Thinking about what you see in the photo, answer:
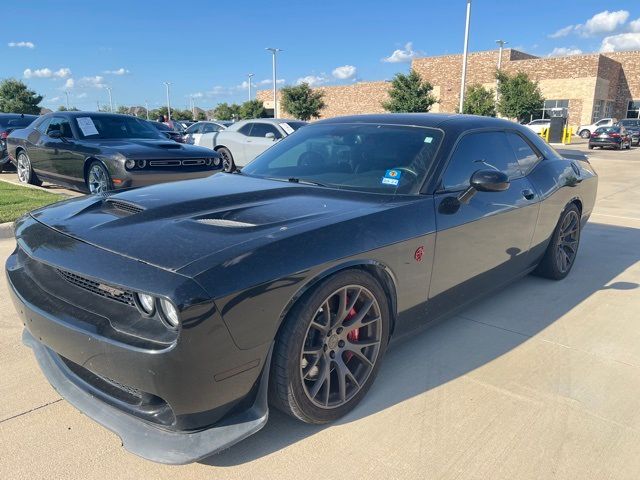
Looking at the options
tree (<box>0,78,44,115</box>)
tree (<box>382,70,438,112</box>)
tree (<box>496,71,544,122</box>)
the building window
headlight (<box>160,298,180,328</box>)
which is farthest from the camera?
the building window

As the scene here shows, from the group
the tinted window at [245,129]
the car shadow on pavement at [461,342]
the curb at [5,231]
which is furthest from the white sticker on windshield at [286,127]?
the car shadow on pavement at [461,342]

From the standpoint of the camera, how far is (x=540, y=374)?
3033mm

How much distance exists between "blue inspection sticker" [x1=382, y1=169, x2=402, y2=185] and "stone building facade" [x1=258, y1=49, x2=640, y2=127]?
37.1 meters

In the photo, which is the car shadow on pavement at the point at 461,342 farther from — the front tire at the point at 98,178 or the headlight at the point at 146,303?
the front tire at the point at 98,178

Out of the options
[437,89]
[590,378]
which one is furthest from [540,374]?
[437,89]

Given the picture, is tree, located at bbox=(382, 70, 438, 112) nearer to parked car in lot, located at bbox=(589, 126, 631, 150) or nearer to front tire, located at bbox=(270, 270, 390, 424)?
parked car in lot, located at bbox=(589, 126, 631, 150)

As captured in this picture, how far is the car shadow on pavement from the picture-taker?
2.41m

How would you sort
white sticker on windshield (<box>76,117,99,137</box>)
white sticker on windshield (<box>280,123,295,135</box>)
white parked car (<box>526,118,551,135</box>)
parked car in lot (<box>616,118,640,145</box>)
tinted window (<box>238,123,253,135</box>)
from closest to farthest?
white sticker on windshield (<box>76,117,99,137</box>) < white sticker on windshield (<box>280,123,295,135</box>) < tinted window (<box>238,123,253,135</box>) < parked car in lot (<box>616,118,640,145</box>) < white parked car (<box>526,118,551,135</box>)

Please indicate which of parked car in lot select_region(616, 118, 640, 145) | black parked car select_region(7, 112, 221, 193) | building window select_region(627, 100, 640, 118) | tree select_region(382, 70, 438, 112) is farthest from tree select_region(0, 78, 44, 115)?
building window select_region(627, 100, 640, 118)

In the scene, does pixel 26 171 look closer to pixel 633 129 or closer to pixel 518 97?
pixel 518 97

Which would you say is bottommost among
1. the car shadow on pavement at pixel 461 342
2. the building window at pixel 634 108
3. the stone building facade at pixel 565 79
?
the car shadow on pavement at pixel 461 342

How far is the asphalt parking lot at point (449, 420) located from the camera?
219 centimetres

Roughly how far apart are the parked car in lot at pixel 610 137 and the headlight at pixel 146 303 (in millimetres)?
29909

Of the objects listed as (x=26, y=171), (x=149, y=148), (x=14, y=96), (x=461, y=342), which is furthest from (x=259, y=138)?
(x=14, y=96)
